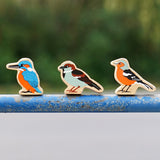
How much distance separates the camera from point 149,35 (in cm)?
593

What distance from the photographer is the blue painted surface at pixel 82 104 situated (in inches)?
56.6

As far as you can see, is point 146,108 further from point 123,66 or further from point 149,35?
point 149,35

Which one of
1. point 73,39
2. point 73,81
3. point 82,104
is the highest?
point 73,39

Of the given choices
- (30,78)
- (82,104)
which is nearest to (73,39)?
(30,78)

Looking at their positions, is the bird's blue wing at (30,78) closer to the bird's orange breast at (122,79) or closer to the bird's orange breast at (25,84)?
the bird's orange breast at (25,84)

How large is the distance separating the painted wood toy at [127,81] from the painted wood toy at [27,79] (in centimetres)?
32

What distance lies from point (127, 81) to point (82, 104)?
0.21 m

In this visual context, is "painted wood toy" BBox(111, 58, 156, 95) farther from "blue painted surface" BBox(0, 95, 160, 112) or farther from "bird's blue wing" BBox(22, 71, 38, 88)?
"bird's blue wing" BBox(22, 71, 38, 88)

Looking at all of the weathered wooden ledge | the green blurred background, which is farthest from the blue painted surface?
the green blurred background

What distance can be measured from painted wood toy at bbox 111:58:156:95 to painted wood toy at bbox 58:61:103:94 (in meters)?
0.09

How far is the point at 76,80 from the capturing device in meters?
1.50

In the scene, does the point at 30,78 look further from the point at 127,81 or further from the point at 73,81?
the point at 127,81

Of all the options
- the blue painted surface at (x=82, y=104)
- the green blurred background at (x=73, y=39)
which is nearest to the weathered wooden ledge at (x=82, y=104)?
the blue painted surface at (x=82, y=104)

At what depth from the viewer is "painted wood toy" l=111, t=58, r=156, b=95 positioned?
1.48 metres
